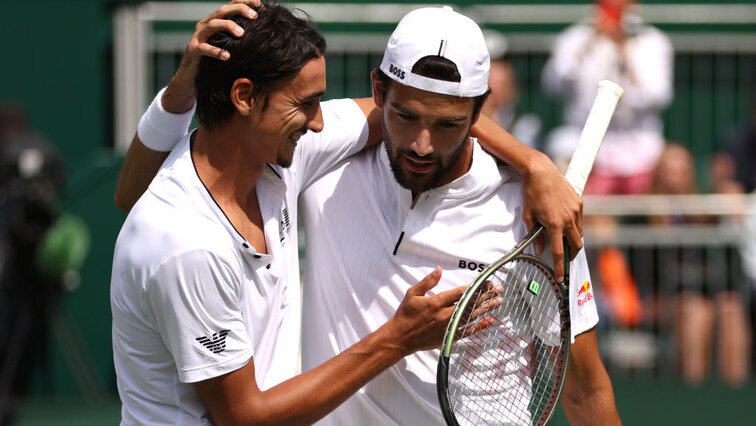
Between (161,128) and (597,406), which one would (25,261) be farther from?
(597,406)

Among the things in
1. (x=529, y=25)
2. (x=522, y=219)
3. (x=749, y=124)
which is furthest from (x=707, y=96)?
(x=522, y=219)

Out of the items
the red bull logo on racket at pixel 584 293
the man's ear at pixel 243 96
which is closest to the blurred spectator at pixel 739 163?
the red bull logo on racket at pixel 584 293

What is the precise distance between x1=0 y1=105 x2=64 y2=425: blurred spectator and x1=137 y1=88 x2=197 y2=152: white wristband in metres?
4.76

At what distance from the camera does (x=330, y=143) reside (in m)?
3.42

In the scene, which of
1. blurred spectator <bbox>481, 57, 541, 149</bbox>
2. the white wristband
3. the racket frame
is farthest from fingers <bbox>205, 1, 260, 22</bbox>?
blurred spectator <bbox>481, 57, 541, 149</bbox>

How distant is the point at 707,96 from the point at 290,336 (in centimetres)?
652

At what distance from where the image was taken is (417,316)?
9.64ft

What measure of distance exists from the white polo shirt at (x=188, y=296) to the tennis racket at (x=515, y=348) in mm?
514

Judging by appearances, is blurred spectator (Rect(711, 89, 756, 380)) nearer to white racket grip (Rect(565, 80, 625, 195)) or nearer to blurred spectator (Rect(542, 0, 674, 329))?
blurred spectator (Rect(542, 0, 674, 329))

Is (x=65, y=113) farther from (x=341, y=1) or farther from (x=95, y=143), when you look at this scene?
(x=341, y=1)

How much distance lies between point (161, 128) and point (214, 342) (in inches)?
25.8

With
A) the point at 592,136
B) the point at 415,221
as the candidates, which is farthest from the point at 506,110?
the point at 415,221

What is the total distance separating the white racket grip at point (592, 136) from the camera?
346 cm

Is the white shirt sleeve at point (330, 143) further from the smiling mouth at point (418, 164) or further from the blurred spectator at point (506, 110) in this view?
the blurred spectator at point (506, 110)
